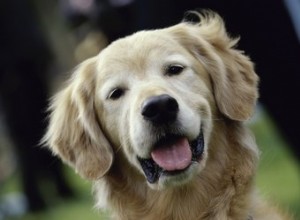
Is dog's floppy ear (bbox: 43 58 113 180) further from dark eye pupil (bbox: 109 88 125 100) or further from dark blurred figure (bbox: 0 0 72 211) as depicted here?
dark blurred figure (bbox: 0 0 72 211)

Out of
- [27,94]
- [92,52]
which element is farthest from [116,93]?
[92,52]

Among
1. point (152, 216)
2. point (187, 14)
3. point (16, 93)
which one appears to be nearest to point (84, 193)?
point (16, 93)

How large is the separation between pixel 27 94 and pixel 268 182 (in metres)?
3.41

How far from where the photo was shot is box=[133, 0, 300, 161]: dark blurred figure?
6523mm

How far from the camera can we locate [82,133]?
5375 millimetres

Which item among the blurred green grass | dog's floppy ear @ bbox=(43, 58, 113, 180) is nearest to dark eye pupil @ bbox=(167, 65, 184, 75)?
dog's floppy ear @ bbox=(43, 58, 113, 180)

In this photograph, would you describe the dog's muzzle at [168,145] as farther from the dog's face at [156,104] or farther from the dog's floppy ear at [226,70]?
the dog's floppy ear at [226,70]

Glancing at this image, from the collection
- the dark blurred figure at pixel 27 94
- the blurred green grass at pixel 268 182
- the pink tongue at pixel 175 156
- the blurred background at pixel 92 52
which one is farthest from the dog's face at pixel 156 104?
the dark blurred figure at pixel 27 94

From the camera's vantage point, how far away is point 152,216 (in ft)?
17.1

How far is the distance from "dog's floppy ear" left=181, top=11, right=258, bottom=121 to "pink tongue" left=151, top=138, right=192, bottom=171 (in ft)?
1.56

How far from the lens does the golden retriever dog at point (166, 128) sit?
4.83 meters

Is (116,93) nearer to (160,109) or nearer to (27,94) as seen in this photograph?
(160,109)

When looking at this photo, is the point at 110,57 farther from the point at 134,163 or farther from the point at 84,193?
the point at 84,193

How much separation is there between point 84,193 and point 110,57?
6.85 m
